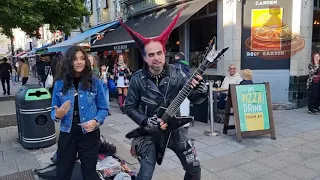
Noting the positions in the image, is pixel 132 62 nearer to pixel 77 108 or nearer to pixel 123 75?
pixel 123 75

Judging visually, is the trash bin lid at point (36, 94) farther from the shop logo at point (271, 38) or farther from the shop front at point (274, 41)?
the shop logo at point (271, 38)

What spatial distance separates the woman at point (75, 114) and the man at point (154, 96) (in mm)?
502

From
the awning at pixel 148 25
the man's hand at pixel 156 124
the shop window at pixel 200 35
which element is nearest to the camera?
the man's hand at pixel 156 124

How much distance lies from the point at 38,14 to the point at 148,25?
453 cm

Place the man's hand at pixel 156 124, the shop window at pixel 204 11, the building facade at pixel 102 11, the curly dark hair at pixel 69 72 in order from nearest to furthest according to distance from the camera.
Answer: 1. the man's hand at pixel 156 124
2. the curly dark hair at pixel 69 72
3. the shop window at pixel 204 11
4. the building facade at pixel 102 11

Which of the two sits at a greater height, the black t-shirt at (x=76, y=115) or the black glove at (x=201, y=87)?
the black glove at (x=201, y=87)

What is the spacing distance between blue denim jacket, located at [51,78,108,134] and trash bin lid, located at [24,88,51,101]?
7.81ft

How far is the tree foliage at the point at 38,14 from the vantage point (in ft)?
34.9

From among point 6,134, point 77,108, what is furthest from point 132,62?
point 77,108

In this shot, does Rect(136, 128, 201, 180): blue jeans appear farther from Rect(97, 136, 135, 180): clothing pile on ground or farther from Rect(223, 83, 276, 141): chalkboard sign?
Rect(223, 83, 276, 141): chalkboard sign

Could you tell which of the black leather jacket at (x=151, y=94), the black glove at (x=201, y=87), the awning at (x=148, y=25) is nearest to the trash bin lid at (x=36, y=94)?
the black leather jacket at (x=151, y=94)

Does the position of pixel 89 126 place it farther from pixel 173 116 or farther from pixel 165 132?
pixel 173 116

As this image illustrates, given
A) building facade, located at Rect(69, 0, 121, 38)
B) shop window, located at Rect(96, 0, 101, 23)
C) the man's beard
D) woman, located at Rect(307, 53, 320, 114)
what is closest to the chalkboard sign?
woman, located at Rect(307, 53, 320, 114)

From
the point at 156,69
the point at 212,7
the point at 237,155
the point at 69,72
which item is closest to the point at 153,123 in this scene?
the point at 156,69
